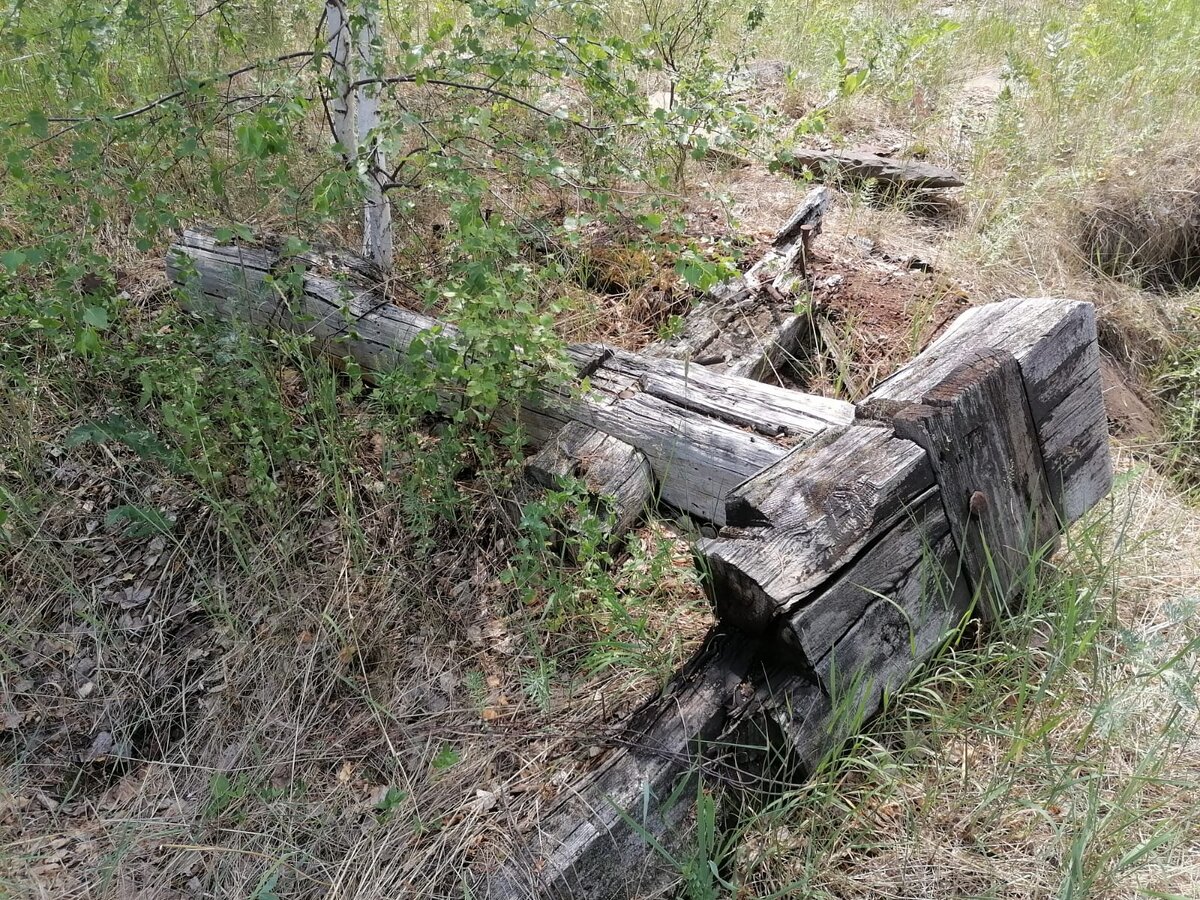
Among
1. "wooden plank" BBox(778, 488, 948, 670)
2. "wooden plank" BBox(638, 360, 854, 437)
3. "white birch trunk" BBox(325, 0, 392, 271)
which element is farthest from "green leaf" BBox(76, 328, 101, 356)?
"wooden plank" BBox(778, 488, 948, 670)

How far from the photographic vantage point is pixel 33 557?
291 cm

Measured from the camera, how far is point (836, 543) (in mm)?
1928

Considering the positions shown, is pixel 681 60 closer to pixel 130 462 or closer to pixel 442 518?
pixel 442 518

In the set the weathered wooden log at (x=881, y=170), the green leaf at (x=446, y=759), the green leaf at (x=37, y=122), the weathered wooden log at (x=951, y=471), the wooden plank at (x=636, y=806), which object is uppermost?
the green leaf at (x=37, y=122)

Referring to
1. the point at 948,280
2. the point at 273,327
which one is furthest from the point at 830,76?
the point at 273,327

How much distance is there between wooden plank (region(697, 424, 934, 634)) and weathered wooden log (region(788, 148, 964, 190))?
2.79 m

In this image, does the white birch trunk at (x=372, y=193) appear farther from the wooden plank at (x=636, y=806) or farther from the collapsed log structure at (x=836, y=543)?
the wooden plank at (x=636, y=806)

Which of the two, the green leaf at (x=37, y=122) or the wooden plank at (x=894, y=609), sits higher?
the green leaf at (x=37, y=122)

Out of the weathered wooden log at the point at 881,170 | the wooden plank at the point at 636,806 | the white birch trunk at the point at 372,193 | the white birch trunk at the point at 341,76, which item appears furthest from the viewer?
the weathered wooden log at the point at 881,170

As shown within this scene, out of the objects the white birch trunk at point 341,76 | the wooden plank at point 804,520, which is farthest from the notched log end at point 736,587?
the white birch trunk at point 341,76

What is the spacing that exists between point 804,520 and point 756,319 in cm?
163

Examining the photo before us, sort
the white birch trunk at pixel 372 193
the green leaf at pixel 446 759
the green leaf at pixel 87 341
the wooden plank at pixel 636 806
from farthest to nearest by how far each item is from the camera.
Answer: the white birch trunk at pixel 372 193 → the green leaf at pixel 87 341 → the green leaf at pixel 446 759 → the wooden plank at pixel 636 806

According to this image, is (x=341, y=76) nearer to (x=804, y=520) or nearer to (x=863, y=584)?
(x=804, y=520)

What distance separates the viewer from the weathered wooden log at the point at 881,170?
446 centimetres
